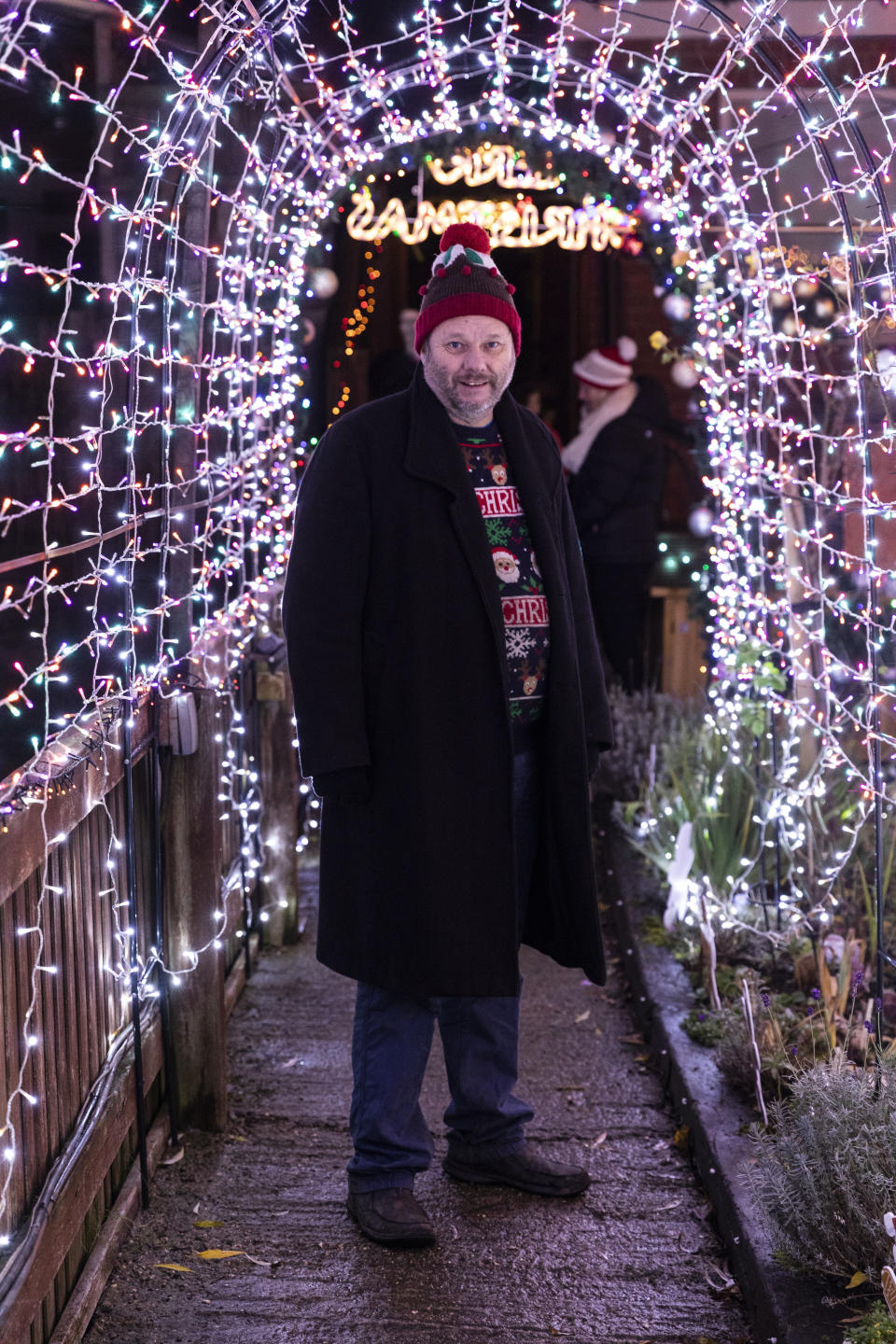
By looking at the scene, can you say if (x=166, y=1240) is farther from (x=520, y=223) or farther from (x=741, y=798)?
(x=520, y=223)

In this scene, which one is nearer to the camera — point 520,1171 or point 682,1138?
point 520,1171

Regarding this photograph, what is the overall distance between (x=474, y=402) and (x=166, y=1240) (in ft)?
6.31

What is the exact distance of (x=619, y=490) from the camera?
23.9 ft

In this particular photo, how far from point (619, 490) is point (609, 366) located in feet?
2.22

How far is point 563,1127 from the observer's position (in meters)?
3.62

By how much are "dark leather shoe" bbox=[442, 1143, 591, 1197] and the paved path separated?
0.03 m

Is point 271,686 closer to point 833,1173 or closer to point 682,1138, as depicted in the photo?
point 682,1138

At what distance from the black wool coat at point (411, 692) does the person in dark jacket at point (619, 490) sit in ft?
14.4

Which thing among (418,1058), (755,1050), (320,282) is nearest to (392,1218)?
(418,1058)

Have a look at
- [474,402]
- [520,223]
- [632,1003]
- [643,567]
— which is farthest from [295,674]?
[520,223]

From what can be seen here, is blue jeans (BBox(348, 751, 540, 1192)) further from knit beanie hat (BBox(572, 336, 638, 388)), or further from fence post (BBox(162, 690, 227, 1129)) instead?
knit beanie hat (BBox(572, 336, 638, 388))

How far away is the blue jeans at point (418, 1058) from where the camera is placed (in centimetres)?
305

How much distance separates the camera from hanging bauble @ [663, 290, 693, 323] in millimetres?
5363

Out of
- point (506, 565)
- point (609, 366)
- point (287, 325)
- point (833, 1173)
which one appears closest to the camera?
point (833, 1173)
